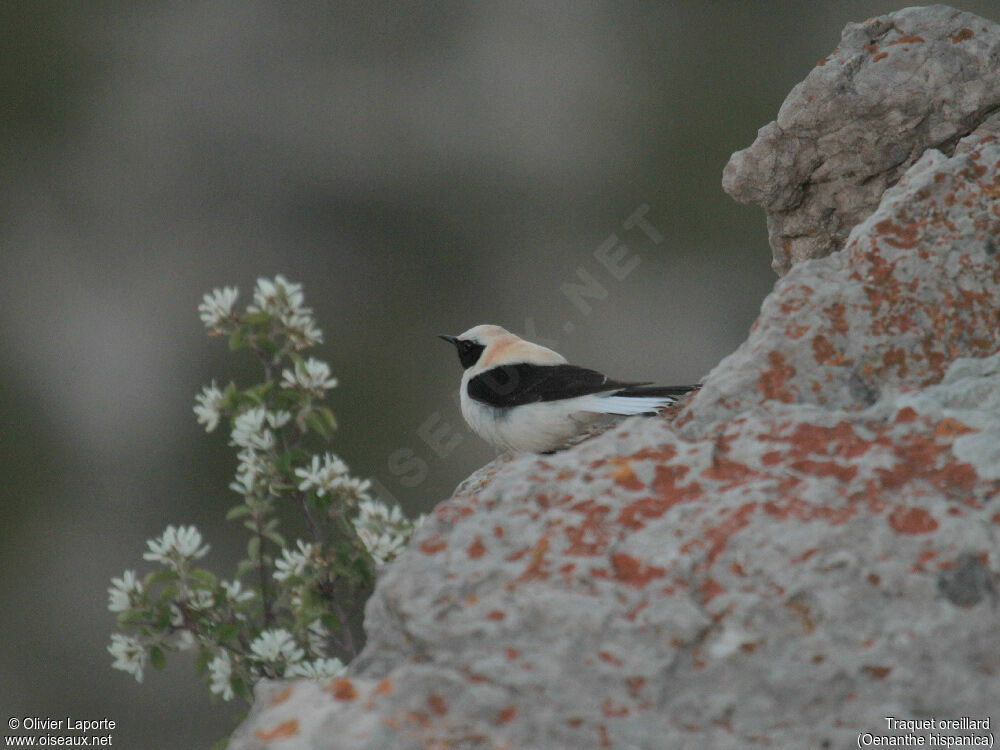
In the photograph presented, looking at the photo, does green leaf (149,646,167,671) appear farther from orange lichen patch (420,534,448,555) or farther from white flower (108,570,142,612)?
orange lichen patch (420,534,448,555)

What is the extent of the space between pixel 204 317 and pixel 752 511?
10.1ft

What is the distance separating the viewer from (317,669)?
4.20m

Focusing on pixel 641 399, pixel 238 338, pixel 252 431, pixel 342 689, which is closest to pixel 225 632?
pixel 252 431

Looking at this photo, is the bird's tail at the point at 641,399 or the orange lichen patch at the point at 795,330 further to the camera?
the bird's tail at the point at 641,399

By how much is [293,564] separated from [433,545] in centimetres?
228

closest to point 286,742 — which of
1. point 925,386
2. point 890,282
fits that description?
point 925,386

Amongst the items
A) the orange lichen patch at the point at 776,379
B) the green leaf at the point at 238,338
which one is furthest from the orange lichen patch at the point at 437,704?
the green leaf at the point at 238,338

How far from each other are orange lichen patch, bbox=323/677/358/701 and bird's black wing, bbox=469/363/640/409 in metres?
2.85

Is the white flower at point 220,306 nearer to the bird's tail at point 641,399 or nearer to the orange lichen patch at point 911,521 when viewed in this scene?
the bird's tail at point 641,399

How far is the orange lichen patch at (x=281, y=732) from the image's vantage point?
2201 mm

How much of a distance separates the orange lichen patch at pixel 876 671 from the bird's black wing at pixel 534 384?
2784 mm

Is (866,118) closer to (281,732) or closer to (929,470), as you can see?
(929,470)

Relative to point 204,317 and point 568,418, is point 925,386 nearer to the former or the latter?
point 568,418

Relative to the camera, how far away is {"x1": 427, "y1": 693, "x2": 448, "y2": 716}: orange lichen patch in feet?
7.23
